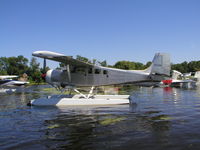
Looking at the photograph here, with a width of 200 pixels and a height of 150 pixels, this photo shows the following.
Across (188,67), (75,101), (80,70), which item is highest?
(188,67)

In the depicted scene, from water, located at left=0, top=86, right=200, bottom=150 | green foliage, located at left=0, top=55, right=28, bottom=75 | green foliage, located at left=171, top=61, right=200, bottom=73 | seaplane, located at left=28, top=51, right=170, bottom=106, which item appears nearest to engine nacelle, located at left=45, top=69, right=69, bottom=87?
seaplane, located at left=28, top=51, right=170, bottom=106

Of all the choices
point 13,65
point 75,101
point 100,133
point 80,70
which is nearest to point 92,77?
point 80,70

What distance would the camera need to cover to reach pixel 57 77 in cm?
1479

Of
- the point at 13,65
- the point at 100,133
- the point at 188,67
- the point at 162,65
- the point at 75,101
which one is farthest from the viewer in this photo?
the point at 13,65

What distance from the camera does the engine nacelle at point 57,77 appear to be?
14.8m

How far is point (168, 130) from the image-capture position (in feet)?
24.8

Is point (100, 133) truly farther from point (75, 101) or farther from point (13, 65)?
point (13, 65)

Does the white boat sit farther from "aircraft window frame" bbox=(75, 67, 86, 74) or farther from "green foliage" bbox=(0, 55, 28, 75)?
"green foliage" bbox=(0, 55, 28, 75)

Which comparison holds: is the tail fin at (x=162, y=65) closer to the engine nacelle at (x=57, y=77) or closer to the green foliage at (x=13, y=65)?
the engine nacelle at (x=57, y=77)

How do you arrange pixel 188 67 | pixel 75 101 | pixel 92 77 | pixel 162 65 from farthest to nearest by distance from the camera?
1. pixel 188 67
2. pixel 162 65
3. pixel 92 77
4. pixel 75 101

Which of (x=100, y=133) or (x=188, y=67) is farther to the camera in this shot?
(x=188, y=67)

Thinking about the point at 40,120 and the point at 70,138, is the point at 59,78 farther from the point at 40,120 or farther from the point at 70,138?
the point at 70,138

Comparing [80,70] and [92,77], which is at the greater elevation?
A: [80,70]

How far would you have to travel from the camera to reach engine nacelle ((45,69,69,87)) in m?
14.8
